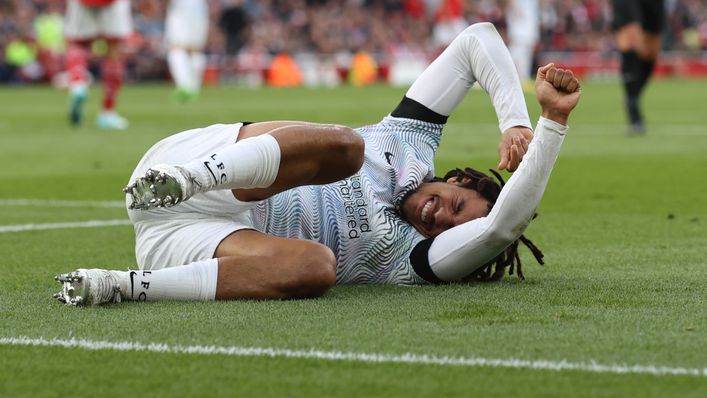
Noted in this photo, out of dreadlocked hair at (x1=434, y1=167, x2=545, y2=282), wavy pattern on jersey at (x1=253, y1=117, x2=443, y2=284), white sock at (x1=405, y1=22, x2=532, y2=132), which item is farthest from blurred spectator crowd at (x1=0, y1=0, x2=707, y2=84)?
wavy pattern on jersey at (x1=253, y1=117, x2=443, y2=284)

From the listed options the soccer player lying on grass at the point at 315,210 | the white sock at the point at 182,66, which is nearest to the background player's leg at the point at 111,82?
the white sock at the point at 182,66

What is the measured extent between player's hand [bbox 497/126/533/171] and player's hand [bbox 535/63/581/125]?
43cm

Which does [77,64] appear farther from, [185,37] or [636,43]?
[636,43]

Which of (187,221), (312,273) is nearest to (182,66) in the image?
(187,221)

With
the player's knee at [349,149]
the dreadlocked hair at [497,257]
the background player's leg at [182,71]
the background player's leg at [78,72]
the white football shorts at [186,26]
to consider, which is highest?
the player's knee at [349,149]

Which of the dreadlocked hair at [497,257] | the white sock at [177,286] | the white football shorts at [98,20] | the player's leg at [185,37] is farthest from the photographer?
the player's leg at [185,37]

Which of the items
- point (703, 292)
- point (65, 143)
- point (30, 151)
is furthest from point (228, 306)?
point (65, 143)

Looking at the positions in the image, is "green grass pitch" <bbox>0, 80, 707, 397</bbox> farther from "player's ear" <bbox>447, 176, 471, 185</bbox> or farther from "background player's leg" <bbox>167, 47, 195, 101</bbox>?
"background player's leg" <bbox>167, 47, 195, 101</bbox>

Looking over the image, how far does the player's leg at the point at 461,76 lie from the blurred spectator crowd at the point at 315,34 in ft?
82.0

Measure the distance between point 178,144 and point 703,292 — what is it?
1970mm

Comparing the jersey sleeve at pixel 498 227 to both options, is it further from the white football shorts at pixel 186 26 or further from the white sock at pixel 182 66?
the white football shorts at pixel 186 26

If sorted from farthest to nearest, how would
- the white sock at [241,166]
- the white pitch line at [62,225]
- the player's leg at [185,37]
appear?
1. the player's leg at [185,37]
2. the white pitch line at [62,225]
3. the white sock at [241,166]

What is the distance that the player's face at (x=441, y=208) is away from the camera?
520 centimetres

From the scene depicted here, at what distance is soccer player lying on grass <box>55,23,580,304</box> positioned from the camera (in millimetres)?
4691
